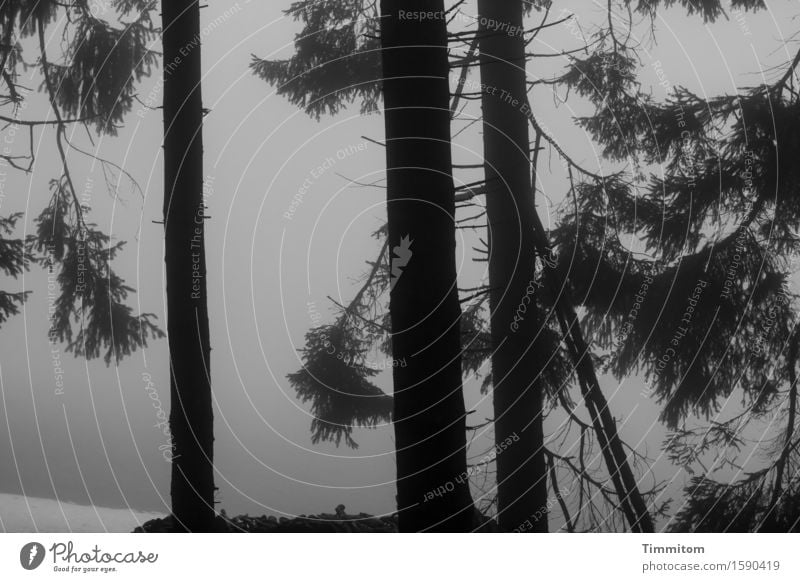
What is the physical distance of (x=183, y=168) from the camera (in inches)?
123

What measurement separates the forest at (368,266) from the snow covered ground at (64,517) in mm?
19

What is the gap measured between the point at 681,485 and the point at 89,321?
274 centimetres

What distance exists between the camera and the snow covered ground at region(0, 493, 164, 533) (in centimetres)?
307

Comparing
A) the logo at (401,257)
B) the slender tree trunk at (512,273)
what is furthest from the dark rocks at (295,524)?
the logo at (401,257)

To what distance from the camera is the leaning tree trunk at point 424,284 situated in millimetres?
2805

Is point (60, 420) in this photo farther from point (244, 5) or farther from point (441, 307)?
point (244, 5)

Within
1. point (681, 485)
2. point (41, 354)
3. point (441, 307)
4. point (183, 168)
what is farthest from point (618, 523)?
point (41, 354)
